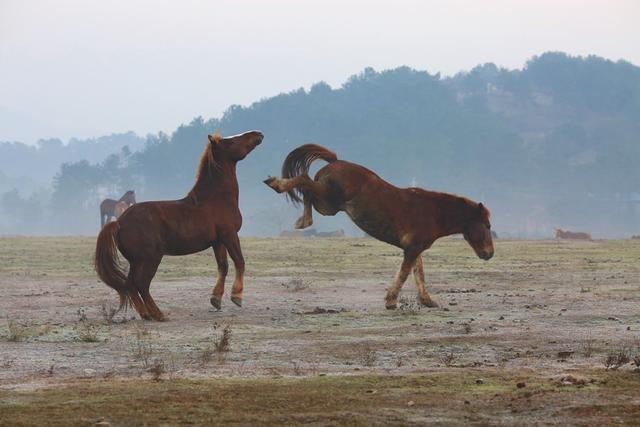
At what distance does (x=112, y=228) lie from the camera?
1349cm

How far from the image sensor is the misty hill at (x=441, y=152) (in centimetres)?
14512

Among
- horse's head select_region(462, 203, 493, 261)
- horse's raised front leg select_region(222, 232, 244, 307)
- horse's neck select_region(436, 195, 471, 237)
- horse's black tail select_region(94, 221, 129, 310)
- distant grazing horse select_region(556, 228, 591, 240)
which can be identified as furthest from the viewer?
distant grazing horse select_region(556, 228, 591, 240)

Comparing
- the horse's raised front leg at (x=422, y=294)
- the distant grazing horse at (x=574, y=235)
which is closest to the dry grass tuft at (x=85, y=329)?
the horse's raised front leg at (x=422, y=294)

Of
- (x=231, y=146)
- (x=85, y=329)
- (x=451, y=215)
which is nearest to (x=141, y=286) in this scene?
(x=85, y=329)

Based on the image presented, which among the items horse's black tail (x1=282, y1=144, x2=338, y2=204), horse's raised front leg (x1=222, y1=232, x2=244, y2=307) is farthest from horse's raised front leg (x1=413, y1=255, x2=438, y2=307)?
horse's raised front leg (x1=222, y1=232, x2=244, y2=307)

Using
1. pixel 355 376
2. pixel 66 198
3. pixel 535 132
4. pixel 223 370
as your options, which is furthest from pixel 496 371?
pixel 535 132

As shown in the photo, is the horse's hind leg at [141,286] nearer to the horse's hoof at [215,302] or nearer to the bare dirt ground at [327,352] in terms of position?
the bare dirt ground at [327,352]

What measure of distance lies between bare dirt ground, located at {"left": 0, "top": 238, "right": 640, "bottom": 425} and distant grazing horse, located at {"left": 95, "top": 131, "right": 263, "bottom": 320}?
0.41 metres

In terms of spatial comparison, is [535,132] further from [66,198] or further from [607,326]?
[607,326]

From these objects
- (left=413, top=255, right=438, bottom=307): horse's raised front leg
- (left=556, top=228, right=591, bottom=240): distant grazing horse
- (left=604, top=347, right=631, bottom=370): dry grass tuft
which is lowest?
(left=604, top=347, right=631, bottom=370): dry grass tuft

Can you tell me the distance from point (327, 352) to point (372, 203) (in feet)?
14.1

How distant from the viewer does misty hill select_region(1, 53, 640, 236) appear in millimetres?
145125

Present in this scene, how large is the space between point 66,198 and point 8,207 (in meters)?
17.8

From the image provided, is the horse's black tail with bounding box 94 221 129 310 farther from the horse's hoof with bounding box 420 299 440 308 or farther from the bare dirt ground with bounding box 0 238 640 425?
the horse's hoof with bounding box 420 299 440 308
